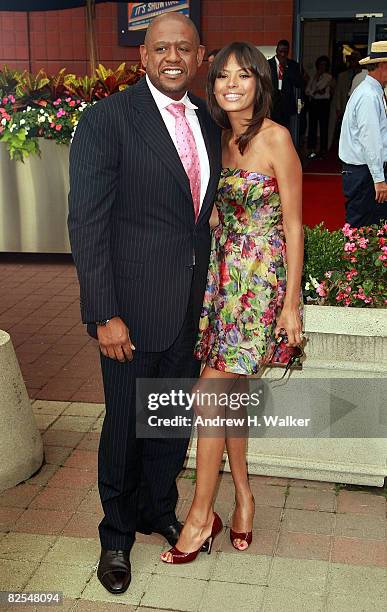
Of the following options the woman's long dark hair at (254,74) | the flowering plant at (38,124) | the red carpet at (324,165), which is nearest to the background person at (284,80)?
the red carpet at (324,165)

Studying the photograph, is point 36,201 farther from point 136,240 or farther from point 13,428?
point 136,240

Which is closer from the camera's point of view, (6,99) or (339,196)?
(6,99)

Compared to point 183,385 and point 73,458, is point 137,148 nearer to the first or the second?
point 183,385

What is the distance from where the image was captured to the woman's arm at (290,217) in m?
2.90

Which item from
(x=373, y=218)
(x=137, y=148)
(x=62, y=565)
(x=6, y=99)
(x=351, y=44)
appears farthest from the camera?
(x=351, y=44)

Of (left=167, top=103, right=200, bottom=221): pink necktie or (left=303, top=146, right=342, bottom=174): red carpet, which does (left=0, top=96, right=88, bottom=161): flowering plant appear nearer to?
(left=167, top=103, right=200, bottom=221): pink necktie

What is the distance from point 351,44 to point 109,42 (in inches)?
267

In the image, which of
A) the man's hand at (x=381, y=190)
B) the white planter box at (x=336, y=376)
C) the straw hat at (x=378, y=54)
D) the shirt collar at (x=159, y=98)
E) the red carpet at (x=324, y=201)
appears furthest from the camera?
the red carpet at (x=324, y=201)

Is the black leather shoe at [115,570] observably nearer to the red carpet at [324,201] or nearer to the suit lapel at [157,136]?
the suit lapel at [157,136]

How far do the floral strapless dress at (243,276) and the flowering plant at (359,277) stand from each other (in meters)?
0.64

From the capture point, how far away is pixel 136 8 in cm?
1198

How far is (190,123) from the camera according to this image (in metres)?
2.96

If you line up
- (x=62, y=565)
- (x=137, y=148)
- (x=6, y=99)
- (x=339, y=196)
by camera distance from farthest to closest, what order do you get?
(x=339, y=196)
(x=6, y=99)
(x=62, y=565)
(x=137, y=148)

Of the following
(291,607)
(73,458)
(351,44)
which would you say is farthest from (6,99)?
Answer: (351,44)
